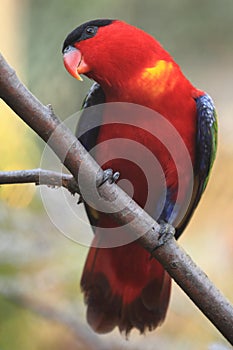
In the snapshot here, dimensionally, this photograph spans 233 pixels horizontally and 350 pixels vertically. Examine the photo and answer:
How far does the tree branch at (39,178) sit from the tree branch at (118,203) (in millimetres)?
90

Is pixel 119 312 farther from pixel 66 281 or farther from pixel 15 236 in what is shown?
pixel 15 236

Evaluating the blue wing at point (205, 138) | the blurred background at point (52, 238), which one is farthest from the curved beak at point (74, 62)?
the blue wing at point (205, 138)

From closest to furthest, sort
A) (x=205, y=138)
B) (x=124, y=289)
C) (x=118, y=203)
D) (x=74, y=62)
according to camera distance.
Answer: (x=118, y=203) → (x=74, y=62) → (x=205, y=138) → (x=124, y=289)

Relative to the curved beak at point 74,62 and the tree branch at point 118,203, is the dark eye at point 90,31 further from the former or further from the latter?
the tree branch at point 118,203

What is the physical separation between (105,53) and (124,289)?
648mm

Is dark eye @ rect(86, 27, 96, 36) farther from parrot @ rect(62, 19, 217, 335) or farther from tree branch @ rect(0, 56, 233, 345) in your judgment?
tree branch @ rect(0, 56, 233, 345)

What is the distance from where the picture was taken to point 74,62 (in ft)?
4.55

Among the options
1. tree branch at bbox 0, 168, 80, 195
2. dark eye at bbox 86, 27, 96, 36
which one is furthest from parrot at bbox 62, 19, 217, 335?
tree branch at bbox 0, 168, 80, 195

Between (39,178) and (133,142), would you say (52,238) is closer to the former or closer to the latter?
(133,142)

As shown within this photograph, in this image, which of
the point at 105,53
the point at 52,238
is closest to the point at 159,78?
the point at 105,53

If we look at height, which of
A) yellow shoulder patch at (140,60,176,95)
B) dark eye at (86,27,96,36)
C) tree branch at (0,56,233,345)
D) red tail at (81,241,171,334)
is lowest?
red tail at (81,241,171,334)

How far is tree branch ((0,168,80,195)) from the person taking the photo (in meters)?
1.05

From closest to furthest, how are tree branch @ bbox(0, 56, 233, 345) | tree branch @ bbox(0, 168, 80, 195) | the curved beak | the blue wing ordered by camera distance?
tree branch @ bbox(0, 56, 233, 345) → tree branch @ bbox(0, 168, 80, 195) → the curved beak → the blue wing

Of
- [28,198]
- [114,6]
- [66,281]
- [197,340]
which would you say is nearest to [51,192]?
[28,198]
